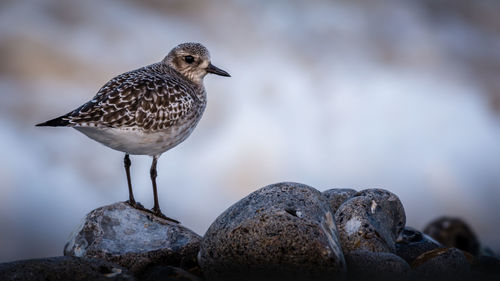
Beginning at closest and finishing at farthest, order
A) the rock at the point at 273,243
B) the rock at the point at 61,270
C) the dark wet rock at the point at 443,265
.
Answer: the rock at the point at 61,270, the rock at the point at 273,243, the dark wet rock at the point at 443,265

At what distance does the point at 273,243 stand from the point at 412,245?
428 cm

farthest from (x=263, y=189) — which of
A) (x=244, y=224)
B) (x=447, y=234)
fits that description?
(x=447, y=234)

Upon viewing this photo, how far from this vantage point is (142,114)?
34.9 feet

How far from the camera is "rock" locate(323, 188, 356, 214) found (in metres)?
11.6

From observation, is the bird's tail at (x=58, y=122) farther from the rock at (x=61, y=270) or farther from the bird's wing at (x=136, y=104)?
the rock at (x=61, y=270)

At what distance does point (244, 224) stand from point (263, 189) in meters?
0.96

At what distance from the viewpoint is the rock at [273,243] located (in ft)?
26.0

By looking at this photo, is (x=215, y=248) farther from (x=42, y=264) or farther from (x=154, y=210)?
(x=154, y=210)

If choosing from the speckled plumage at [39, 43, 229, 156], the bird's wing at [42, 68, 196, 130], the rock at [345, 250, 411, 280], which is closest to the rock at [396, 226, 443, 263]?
the rock at [345, 250, 411, 280]

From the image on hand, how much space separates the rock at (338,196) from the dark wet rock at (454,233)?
6.17 m

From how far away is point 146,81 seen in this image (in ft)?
36.6

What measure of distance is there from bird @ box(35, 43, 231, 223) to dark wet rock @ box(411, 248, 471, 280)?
466 cm

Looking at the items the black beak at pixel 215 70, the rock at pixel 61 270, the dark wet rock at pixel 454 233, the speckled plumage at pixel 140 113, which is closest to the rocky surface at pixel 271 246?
the rock at pixel 61 270

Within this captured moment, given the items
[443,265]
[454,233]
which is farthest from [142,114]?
[454,233]
